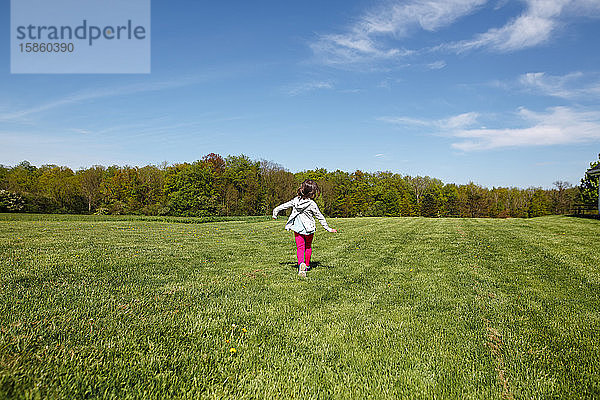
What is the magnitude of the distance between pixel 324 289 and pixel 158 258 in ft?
15.5

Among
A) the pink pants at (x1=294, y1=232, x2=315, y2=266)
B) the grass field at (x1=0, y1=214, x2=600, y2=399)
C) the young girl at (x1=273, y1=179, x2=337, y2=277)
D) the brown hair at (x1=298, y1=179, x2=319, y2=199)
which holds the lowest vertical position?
the grass field at (x1=0, y1=214, x2=600, y2=399)

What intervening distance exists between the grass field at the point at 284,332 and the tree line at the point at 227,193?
39449 millimetres

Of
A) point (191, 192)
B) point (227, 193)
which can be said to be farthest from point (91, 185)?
point (227, 193)

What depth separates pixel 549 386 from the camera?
10.2ft

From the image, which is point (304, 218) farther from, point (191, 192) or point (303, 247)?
point (191, 192)

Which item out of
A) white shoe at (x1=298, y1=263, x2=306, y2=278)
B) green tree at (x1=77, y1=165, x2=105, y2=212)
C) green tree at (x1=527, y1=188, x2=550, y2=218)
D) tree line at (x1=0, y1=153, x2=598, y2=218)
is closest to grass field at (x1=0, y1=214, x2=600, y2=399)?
white shoe at (x1=298, y1=263, x2=306, y2=278)

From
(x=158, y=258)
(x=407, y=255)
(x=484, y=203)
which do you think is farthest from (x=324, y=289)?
(x=484, y=203)

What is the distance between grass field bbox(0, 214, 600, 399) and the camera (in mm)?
2908

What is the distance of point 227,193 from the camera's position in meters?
51.7

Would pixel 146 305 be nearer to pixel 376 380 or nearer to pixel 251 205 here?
pixel 376 380

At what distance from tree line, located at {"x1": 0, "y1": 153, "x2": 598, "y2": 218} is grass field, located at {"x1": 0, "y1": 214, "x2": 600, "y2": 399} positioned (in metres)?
39.4

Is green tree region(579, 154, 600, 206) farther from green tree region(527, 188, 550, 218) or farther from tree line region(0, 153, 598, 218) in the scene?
green tree region(527, 188, 550, 218)

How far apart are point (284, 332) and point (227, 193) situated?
4908 centimetres

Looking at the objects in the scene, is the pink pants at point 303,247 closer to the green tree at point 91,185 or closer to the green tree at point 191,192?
the green tree at point 191,192
